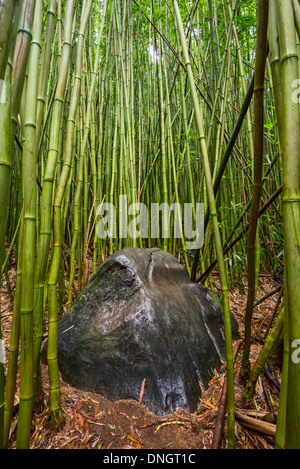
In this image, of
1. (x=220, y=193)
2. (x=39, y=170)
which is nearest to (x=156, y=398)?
(x=39, y=170)

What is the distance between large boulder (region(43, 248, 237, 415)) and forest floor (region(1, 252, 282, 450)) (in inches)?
1.2

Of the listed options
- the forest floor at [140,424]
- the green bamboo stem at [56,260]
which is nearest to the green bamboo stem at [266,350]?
the forest floor at [140,424]

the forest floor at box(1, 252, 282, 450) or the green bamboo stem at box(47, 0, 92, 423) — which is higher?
the green bamboo stem at box(47, 0, 92, 423)

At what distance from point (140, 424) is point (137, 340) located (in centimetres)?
19

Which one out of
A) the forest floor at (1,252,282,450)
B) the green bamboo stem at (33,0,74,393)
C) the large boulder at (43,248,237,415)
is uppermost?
the green bamboo stem at (33,0,74,393)

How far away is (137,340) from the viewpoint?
72cm

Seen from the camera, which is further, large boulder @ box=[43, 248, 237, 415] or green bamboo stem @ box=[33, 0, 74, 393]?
large boulder @ box=[43, 248, 237, 415]

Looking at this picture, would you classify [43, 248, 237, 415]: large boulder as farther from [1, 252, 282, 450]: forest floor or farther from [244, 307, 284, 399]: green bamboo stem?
[244, 307, 284, 399]: green bamboo stem

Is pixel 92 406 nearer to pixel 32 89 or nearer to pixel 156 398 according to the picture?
pixel 156 398

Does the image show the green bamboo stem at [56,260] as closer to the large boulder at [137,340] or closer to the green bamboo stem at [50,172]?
the green bamboo stem at [50,172]

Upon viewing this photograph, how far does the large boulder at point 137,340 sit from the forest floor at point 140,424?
3 cm

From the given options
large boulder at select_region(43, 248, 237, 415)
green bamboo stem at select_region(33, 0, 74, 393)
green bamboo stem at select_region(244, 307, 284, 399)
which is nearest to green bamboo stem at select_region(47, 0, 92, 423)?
green bamboo stem at select_region(33, 0, 74, 393)

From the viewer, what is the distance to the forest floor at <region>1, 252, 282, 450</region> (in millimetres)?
555

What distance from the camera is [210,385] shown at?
2.52 feet
